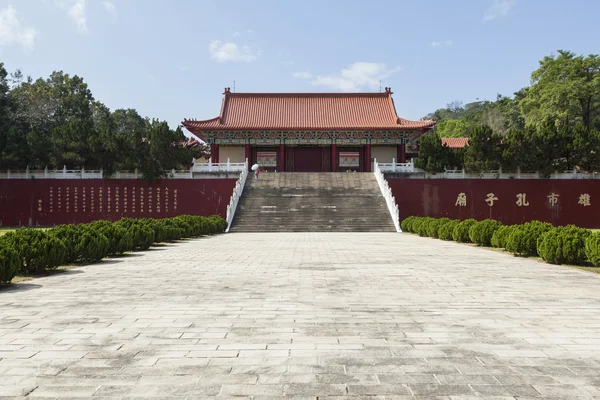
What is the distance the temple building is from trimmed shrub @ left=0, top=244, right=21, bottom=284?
899 inches

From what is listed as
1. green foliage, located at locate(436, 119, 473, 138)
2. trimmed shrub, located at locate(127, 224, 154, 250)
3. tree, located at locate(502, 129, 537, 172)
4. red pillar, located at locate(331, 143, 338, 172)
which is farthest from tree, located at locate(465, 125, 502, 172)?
green foliage, located at locate(436, 119, 473, 138)

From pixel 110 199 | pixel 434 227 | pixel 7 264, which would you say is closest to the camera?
pixel 7 264

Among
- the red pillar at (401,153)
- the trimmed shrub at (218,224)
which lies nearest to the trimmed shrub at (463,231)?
the trimmed shrub at (218,224)

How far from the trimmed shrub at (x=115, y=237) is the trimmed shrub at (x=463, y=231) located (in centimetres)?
895

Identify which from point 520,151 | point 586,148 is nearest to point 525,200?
point 520,151

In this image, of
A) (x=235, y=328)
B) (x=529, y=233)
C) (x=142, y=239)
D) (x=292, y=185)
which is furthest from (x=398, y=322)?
(x=292, y=185)

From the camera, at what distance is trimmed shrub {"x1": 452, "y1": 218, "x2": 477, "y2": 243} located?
13.4m

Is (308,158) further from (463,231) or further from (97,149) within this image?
(463,231)

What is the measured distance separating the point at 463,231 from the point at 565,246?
531cm

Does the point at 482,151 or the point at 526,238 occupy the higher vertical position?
the point at 482,151

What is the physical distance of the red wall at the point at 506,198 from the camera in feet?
80.8

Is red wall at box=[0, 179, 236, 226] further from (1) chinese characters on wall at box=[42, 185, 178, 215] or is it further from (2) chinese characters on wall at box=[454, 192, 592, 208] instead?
(2) chinese characters on wall at box=[454, 192, 592, 208]

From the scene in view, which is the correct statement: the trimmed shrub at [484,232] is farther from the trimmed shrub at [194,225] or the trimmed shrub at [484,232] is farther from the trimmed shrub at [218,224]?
the trimmed shrub at [218,224]

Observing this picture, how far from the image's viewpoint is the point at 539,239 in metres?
9.01
